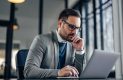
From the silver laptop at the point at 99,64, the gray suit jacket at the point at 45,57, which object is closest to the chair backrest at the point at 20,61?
the gray suit jacket at the point at 45,57

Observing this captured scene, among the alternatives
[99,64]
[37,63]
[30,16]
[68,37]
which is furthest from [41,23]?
[99,64]

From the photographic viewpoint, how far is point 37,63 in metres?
1.61

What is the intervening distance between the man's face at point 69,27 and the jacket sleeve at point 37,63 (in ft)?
0.78

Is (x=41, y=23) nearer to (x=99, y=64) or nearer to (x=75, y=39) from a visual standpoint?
(x=75, y=39)

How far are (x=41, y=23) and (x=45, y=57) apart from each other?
4.37m

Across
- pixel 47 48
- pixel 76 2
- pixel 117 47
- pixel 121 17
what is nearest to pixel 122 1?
pixel 121 17

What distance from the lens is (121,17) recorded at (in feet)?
10.2

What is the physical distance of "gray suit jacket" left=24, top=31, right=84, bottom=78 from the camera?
5.05ft

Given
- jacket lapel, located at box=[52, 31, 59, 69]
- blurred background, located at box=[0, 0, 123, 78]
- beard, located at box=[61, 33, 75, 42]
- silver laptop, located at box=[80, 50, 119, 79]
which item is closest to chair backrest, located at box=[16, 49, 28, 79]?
jacket lapel, located at box=[52, 31, 59, 69]

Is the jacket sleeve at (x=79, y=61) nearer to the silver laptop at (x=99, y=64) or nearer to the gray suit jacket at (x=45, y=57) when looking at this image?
the gray suit jacket at (x=45, y=57)

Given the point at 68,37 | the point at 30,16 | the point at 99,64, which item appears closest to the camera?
the point at 99,64

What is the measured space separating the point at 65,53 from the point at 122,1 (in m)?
1.77

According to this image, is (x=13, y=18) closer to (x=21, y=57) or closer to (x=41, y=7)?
(x=41, y=7)

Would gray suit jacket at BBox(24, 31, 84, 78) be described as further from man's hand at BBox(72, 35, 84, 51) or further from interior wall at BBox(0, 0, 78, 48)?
interior wall at BBox(0, 0, 78, 48)
